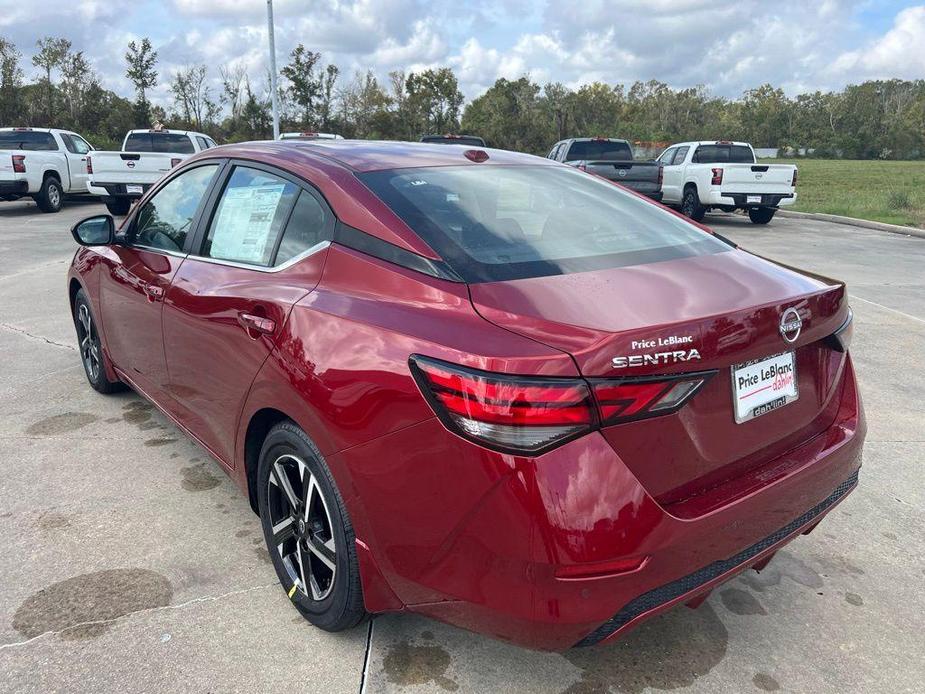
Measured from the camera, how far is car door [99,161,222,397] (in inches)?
134

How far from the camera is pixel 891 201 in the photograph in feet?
61.6

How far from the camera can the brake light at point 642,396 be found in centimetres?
180

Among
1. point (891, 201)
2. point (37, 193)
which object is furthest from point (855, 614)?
point (891, 201)

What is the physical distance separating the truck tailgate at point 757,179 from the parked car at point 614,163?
1369 millimetres

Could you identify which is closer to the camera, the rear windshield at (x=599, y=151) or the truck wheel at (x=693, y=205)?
the truck wheel at (x=693, y=205)

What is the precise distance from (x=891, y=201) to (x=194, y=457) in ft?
64.7

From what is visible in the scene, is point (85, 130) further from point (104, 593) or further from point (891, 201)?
point (104, 593)

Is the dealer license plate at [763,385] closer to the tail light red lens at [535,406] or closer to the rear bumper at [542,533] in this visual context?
the rear bumper at [542,533]

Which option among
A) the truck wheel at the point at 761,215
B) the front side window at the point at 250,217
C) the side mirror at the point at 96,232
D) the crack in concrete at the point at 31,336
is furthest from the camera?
the truck wheel at the point at 761,215

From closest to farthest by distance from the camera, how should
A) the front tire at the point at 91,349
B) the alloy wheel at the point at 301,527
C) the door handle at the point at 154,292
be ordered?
the alloy wheel at the point at 301,527, the door handle at the point at 154,292, the front tire at the point at 91,349


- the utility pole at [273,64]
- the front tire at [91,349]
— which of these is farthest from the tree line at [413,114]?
the front tire at [91,349]

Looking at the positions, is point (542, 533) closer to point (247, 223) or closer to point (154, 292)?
point (247, 223)

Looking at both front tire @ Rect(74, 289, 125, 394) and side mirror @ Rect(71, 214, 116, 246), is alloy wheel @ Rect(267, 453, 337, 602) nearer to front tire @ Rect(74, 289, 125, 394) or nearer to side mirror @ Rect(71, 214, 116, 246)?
side mirror @ Rect(71, 214, 116, 246)

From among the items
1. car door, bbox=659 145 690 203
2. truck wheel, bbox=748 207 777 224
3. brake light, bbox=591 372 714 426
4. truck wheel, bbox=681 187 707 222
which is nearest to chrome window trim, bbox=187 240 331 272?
brake light, bbox=591 372 714 426
